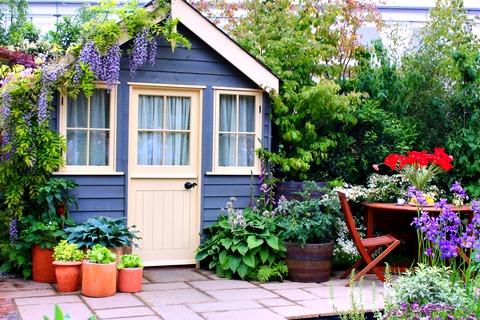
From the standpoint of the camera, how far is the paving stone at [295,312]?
522 cm

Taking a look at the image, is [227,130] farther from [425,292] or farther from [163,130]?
[425,292]

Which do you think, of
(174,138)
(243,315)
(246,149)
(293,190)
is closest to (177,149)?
(174,138)

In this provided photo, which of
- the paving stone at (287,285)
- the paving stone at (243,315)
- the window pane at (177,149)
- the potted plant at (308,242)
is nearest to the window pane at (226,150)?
the window pane at (177,149)

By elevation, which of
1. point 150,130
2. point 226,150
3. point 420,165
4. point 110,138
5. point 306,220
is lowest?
point 306,220

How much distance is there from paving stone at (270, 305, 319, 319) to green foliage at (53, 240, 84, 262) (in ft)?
6.59

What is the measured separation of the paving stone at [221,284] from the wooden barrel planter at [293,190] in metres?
1.39

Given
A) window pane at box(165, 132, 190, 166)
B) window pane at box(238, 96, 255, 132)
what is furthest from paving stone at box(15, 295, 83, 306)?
window pane at box(238, 96, 255, 132)

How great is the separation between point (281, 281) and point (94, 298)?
208 cm

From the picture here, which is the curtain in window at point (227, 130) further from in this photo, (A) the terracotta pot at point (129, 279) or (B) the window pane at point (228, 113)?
(A) the terracotta pot at point (129, 279)

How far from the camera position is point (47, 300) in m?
5.57

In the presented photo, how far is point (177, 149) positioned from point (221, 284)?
183 centimetres

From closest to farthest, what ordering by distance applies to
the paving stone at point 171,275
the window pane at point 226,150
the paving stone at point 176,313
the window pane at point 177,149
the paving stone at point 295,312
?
the paving stone at point 176,313
the paving stone at point 295,312
the paving stone at point 171,275
the window pane at point 177,149
the window pane at point 226,150

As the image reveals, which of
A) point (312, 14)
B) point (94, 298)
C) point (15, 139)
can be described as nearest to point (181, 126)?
point (15, 139)

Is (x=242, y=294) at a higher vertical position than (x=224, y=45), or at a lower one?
lower
